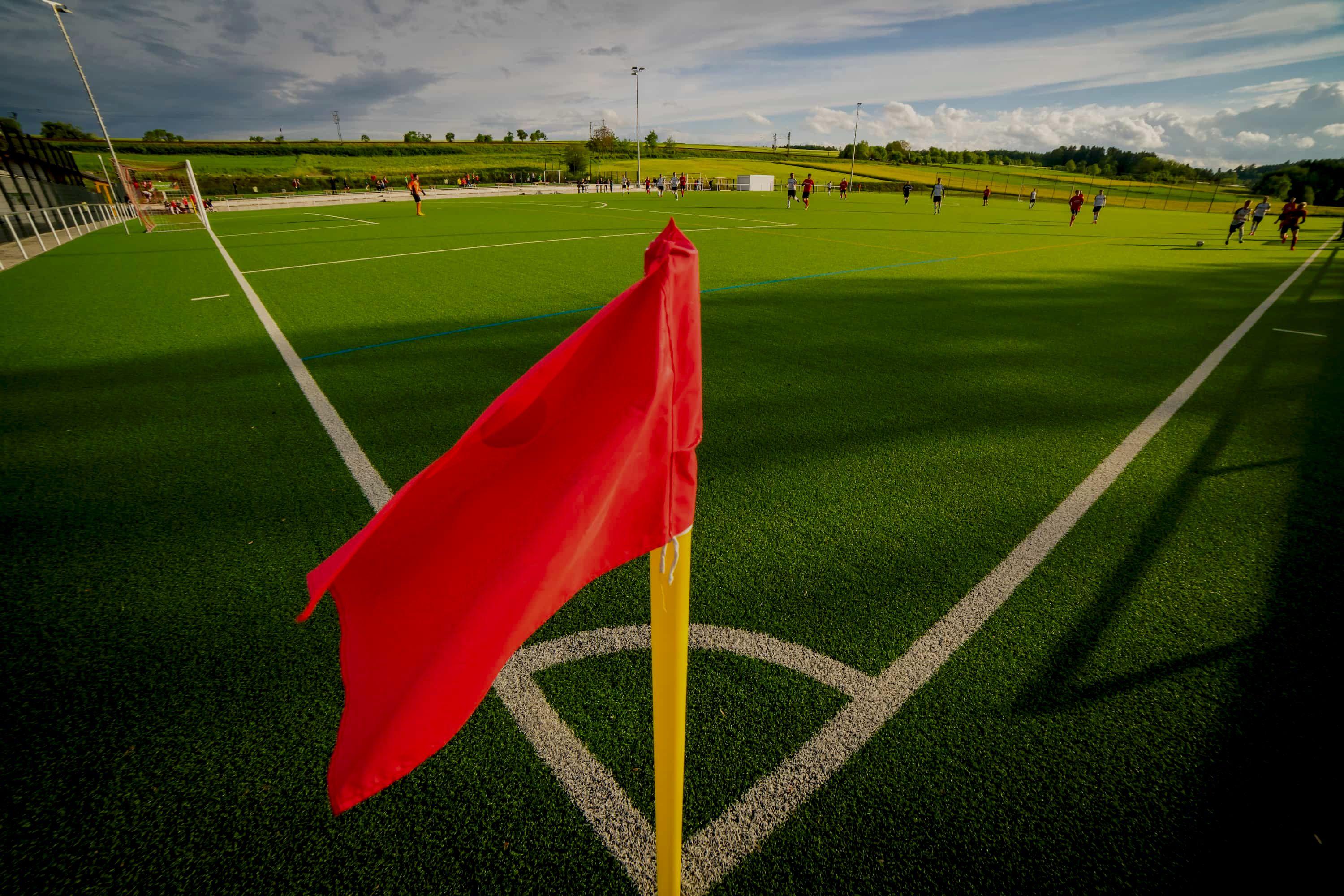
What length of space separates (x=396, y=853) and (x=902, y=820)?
1725 mm

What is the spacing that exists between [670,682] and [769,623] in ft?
5.33

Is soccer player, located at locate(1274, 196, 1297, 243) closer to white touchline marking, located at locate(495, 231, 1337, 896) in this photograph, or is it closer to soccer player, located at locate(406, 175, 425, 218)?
white touchline marking, located at locate(495, 231, 1337, 896)

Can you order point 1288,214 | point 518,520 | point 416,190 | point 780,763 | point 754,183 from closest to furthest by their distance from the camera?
point 518,520 → point 780,763 → point 1288,214 → point 416,190 → point 754,183

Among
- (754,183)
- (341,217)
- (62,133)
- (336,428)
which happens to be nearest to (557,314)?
(336,428)

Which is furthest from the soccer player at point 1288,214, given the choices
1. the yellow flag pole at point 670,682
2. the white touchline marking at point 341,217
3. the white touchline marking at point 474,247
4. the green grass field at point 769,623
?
the white touchline marking at point 341,217

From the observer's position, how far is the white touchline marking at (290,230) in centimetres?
2178

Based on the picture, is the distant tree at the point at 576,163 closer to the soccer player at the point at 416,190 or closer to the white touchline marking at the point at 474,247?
the soccer player at the point at 416,190

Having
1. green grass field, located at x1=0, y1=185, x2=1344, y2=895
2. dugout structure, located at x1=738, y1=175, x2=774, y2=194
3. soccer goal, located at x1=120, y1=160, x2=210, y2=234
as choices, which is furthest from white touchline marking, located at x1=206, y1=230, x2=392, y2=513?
dugout structure, located at x1=738, y1=175, x2=774, y2=194

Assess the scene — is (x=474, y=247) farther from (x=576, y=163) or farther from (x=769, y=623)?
(x=576, y=163)

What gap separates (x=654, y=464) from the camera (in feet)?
4.03

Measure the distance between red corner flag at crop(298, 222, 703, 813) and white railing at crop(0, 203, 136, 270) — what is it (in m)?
20.3

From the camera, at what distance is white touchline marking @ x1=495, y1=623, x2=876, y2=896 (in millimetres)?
1983

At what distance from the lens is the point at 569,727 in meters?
2.38

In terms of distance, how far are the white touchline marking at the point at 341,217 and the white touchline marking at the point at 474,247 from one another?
34.8 feet
